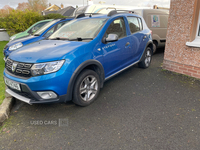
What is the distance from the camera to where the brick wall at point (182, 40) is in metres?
4.30

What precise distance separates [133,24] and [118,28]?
867mm

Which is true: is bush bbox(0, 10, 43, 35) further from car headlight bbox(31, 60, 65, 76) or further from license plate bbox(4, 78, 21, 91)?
car headlight bbox(31, 60, 65, 76)

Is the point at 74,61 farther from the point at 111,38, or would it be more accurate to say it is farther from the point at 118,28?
the point at 118,28

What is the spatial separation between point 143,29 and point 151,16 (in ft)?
7.54

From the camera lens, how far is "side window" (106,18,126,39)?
12.1 ft

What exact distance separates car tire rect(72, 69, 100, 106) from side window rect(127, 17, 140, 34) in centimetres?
200

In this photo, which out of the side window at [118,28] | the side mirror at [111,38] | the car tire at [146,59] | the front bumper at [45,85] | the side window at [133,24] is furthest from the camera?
the car tire at [146,59]

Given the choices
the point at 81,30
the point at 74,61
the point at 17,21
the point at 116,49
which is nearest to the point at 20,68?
the point at 74,61

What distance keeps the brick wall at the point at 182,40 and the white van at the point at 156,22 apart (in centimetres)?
222

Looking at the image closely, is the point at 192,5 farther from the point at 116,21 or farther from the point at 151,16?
the point at 151,16

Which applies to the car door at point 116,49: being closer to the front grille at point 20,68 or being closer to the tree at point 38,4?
the front grille at point 20,68

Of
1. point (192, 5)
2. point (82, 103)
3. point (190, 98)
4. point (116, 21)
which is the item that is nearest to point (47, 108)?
point (82, 103)

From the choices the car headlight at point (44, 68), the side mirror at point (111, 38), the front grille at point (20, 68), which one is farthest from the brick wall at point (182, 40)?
the front grille at point (20, 68)

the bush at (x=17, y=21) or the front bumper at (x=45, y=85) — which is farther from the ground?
the bush at (x=17, y=21)
